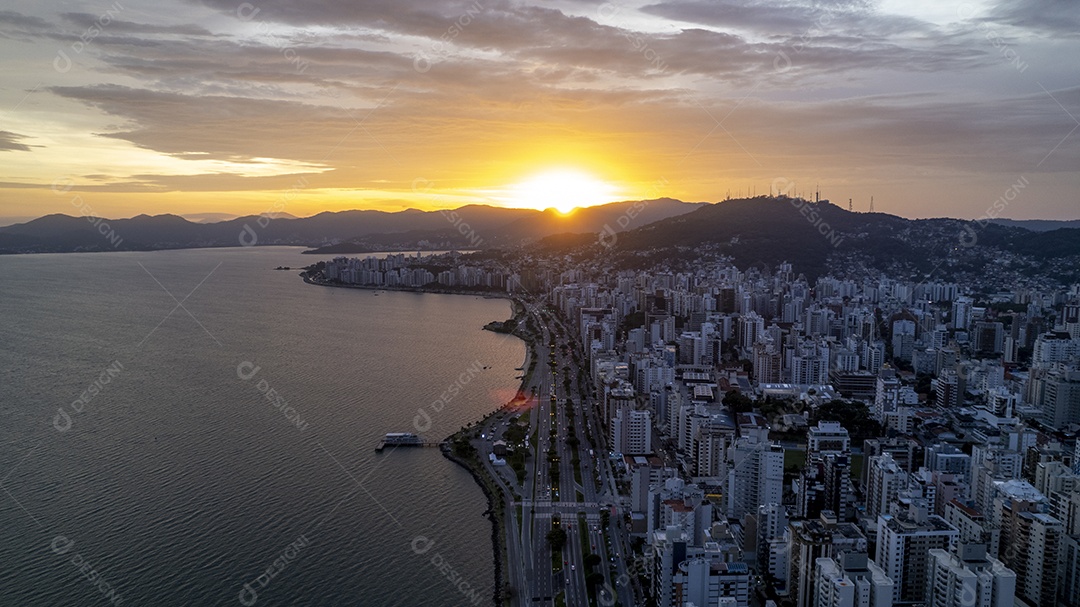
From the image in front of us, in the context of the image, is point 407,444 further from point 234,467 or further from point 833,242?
point 833,242

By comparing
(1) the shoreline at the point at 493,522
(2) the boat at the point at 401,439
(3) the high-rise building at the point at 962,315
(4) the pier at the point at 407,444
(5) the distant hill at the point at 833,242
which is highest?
(5) the distant hill at the point at 833,242

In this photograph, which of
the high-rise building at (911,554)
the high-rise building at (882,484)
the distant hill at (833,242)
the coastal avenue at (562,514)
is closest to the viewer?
the high-rise building at (911,554)

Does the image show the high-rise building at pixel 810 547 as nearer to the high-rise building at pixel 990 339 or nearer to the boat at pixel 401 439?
the boat at pixel 401 439

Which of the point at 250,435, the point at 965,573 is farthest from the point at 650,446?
the point at 250,435

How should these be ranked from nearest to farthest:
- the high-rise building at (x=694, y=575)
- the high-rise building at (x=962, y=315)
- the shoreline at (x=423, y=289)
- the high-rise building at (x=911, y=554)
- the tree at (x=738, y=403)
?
the high-rise building at (x=694, y=575), the high-rise building at (x=911, y=554), the tree at (x=738, y=403), the high-rise building at (x=962, y=315), the shoreline at (x=423, y=289)

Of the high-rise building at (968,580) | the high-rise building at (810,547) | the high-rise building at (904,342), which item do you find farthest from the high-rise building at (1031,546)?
the high-rise building at (904,342)

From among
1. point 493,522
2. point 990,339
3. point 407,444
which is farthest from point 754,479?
point 990,339

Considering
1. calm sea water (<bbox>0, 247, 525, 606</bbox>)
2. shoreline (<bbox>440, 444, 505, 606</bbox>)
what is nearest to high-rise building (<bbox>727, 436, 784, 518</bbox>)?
shoreline (<bbox>440, 444, 505, 606</bbox>)

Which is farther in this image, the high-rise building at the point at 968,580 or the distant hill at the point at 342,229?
the distant hill at the point at 342,229

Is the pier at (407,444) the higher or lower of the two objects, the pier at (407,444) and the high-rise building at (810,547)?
the lower
